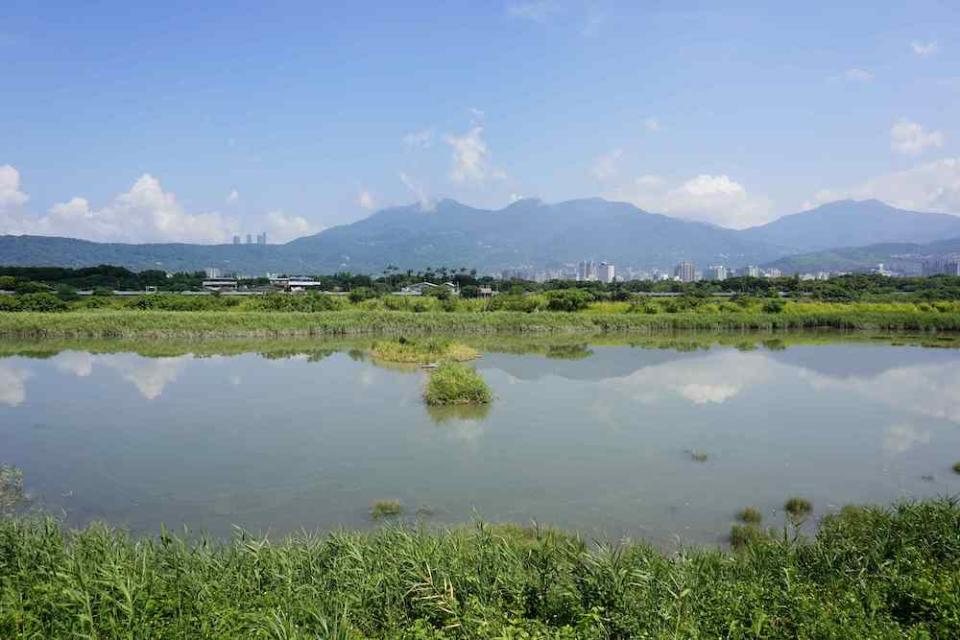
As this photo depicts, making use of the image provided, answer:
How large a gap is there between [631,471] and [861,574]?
5.84m

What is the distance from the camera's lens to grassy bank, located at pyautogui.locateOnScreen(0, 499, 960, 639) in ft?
14.8

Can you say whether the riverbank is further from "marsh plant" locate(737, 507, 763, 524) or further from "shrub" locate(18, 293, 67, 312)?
"marsh plant" locate(737, 507, 763, 524)

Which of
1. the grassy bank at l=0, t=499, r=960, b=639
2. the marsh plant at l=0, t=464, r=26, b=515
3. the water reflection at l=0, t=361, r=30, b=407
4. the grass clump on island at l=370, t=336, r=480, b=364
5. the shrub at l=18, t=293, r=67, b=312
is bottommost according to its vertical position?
the water reflection at l=0, t=361, r=30, b=407

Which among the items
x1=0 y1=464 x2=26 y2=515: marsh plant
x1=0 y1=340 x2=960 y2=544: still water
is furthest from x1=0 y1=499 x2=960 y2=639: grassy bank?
x1=0 y1=464 x2=26 y2=515: marsh plant

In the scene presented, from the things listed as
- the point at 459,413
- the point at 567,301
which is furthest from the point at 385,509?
the point at 567,301

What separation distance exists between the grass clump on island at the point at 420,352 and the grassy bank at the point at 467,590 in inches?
762

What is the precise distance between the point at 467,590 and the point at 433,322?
36.4 meters

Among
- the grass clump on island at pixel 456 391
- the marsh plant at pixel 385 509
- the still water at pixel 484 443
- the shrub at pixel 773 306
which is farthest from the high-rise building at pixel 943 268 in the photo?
the marsh plant at pixel 385 509

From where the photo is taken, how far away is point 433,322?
4144cm

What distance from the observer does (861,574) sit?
5680mm

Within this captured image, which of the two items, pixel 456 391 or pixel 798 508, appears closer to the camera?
pixel 798 508

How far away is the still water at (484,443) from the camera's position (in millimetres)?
9641

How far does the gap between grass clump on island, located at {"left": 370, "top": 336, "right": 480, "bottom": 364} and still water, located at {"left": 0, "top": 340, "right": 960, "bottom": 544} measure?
73.7 inches

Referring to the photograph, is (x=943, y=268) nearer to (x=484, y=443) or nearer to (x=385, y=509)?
(x=484, y=443)
